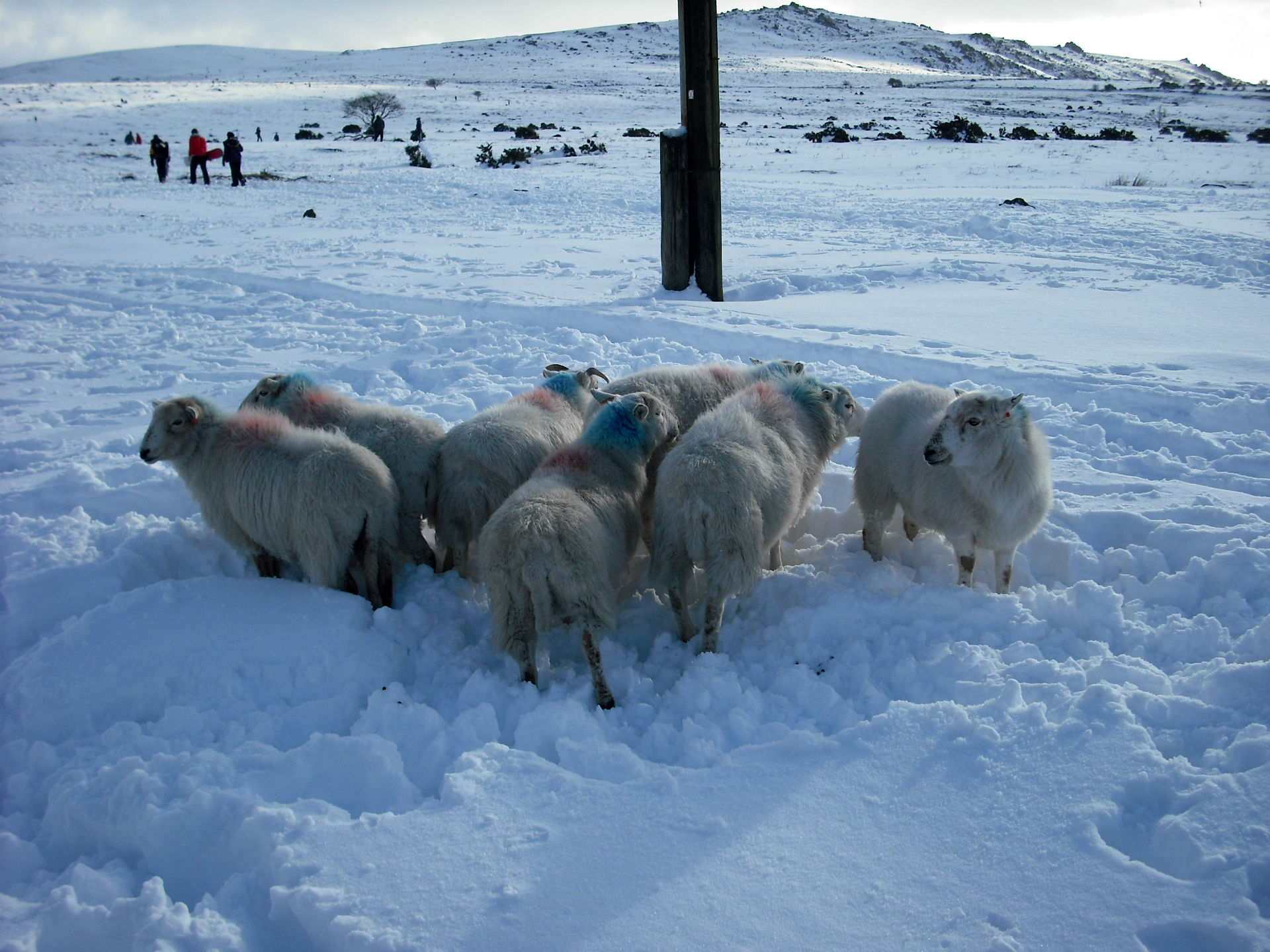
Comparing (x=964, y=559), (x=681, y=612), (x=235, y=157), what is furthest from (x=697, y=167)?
(x=235, y=157)

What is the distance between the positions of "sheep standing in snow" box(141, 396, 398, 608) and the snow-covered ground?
242 mm

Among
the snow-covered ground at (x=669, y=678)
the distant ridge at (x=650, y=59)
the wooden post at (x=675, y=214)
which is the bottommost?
the snow-covered ground at (x=669, y=678)

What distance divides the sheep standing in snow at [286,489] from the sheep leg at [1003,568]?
3.17m

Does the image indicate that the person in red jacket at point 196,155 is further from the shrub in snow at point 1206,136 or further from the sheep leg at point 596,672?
the shrub in snow at point 1206,136

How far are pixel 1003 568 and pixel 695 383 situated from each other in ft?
6.76

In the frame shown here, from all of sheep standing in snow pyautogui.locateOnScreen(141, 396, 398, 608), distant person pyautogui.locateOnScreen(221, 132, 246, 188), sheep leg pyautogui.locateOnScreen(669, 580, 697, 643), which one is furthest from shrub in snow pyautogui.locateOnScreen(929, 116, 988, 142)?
sheep standing in snow pyautogui.locateOnScreen(141, 396, 398, 608)

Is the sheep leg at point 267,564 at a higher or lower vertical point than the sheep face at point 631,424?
lower

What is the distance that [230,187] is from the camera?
61.8 feet

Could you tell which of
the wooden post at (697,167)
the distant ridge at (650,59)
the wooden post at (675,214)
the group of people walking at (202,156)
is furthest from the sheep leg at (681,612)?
the distant ridge at (650,59)

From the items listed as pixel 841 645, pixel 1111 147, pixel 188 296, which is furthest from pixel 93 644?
pixel 1111 147

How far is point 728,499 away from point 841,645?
83 centimetres

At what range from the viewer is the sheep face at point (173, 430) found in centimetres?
444

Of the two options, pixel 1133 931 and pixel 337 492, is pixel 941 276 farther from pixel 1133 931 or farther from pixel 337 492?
pixel 1133 931

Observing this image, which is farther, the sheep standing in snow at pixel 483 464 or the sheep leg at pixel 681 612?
the sheep standing in snow at pixel 483 464
